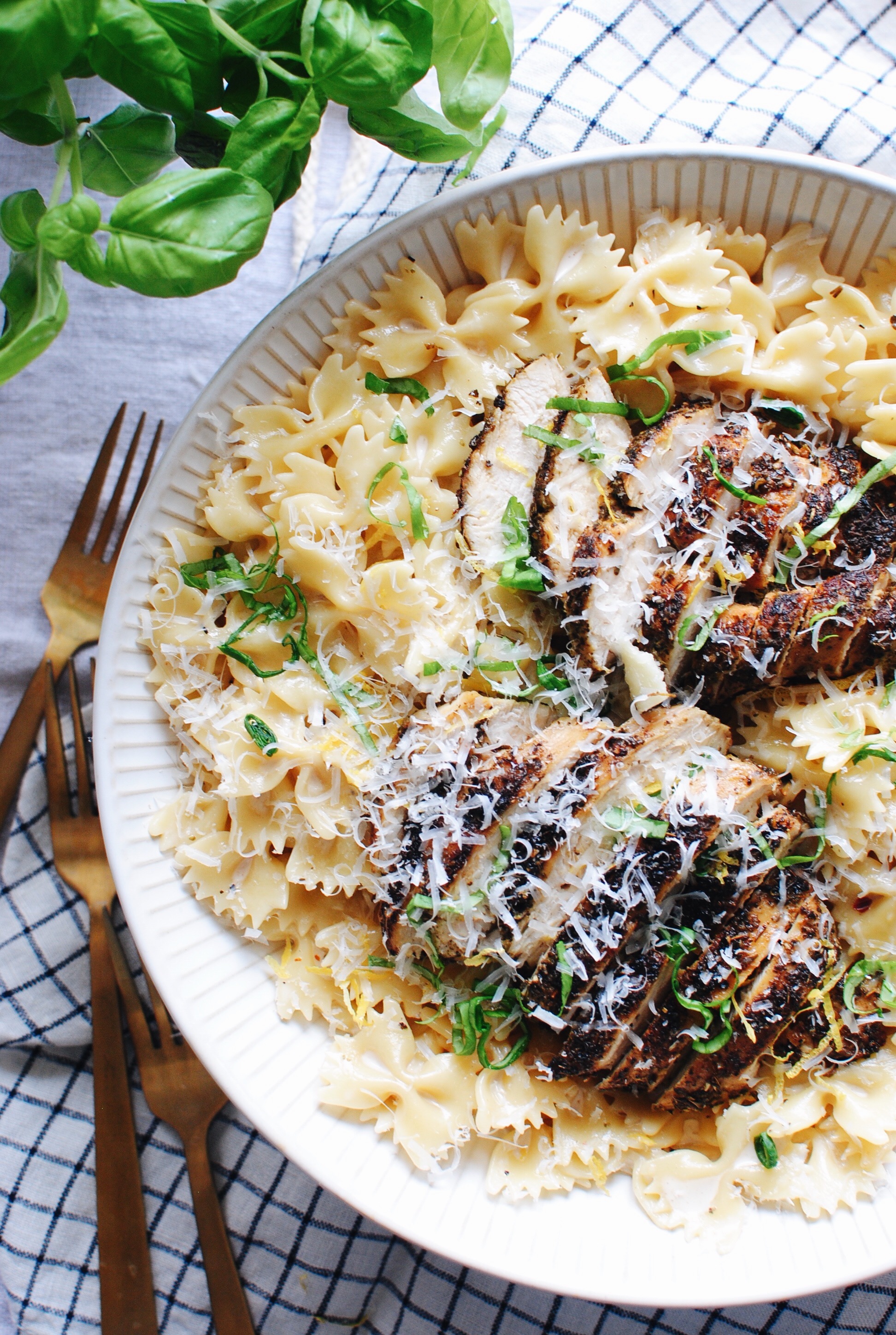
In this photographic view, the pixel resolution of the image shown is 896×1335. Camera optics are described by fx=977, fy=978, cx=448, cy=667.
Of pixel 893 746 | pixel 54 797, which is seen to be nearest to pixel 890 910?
pixel 893 746

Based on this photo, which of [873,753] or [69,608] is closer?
[873,753]

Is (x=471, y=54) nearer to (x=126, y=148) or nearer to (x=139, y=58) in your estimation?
(x=139, y=58)

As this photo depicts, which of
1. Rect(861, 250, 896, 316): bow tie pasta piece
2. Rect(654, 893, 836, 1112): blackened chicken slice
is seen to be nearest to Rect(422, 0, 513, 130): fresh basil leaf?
Rect(861, 250, 896, 316): bow tie pasta piece

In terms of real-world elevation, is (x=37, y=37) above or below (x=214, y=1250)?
above

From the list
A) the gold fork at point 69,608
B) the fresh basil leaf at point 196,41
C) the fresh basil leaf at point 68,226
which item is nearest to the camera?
the fresh basil leaf at point 68,226

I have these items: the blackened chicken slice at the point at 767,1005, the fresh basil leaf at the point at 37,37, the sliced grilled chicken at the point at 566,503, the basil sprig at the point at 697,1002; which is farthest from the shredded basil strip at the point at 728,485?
the fresh basil leaf at the point at 37,37

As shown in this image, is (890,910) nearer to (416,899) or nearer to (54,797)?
(416,899)

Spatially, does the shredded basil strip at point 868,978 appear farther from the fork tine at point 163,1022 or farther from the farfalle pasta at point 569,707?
the fork tine at point 163,1022

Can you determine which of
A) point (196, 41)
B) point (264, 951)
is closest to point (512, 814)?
point (264, 951)
